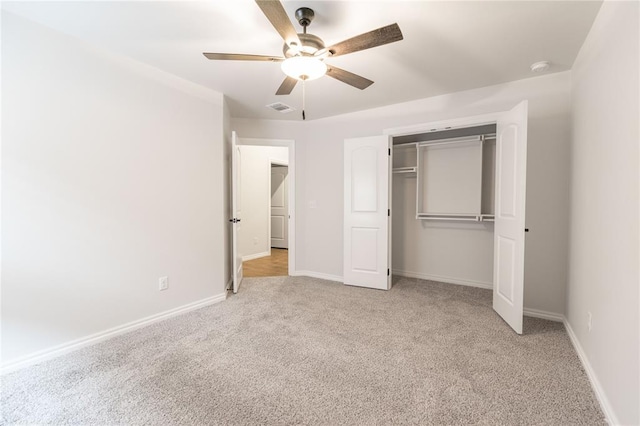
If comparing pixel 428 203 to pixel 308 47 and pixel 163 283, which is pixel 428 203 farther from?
pixel 163 283

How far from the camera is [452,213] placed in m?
3.80

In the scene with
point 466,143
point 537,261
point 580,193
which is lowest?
point 537,261

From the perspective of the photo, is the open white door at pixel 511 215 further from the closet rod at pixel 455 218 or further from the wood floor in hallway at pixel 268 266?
the wood floor in hallway at pixel 268 266

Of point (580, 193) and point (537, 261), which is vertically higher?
point (580, 193)

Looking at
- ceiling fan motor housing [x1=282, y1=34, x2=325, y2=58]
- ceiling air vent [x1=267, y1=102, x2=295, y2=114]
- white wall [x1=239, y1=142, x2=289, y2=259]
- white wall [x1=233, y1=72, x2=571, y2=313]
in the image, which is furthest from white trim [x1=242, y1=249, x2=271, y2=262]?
ceiling fan motor housing [x1=282, y1=34, x2=325, y2=58]

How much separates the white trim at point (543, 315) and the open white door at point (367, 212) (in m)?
1.46

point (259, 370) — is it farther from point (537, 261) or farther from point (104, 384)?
point (537, 261)

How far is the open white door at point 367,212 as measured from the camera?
360 cm

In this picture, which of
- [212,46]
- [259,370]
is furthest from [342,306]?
[212,46]

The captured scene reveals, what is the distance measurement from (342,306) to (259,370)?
1.34 m

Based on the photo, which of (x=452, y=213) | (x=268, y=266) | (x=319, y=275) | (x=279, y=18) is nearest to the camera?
(x=279, y=18)

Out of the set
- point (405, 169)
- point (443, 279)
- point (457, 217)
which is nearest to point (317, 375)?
point (443, 279)

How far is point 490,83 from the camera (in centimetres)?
294

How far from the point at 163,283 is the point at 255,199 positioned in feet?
10.5
